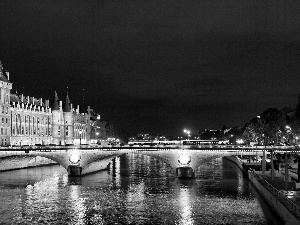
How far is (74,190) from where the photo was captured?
74812mm

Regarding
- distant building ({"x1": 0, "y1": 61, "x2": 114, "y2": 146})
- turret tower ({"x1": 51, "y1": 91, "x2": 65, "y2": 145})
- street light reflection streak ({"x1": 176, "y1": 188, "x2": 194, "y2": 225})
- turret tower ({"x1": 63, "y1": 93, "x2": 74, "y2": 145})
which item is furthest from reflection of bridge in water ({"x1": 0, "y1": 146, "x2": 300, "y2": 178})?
turret tower ({"x1": 63, "y1": 93, "x2": 74, "y2": 145})

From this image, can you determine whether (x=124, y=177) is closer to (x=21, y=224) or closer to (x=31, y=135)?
(x=21, y=224)

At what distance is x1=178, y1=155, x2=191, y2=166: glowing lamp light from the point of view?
93.6 m

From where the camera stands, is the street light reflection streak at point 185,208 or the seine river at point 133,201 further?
the seine river at point 133,201

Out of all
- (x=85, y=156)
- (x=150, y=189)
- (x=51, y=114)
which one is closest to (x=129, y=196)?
(x=150, y=189)

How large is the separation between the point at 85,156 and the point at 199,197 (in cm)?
4164

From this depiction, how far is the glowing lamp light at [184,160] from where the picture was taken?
307 ft

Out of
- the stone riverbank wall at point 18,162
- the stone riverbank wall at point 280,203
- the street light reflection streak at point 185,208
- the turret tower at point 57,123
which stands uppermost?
the turret tower at point 57,123

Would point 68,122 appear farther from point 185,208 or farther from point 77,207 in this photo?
point 185,208

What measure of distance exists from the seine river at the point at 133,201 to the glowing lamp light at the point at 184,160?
15.8 ft

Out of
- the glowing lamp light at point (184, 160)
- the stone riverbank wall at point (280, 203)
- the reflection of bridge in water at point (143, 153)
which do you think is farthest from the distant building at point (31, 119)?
the stone riverbank wall at point (280, 203)

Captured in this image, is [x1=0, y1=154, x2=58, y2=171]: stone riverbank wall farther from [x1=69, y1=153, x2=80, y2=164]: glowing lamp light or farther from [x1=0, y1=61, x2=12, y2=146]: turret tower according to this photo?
[x1=0, y1=61, x2=12, y2=146]: turret tower

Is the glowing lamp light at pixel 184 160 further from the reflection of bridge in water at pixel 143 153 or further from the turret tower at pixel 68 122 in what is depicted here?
the turret tower at pixel 68 122

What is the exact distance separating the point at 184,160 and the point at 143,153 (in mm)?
9788
